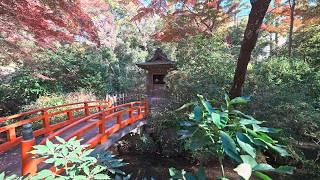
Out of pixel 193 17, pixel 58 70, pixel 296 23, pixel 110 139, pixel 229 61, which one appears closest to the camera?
pixel 110 139

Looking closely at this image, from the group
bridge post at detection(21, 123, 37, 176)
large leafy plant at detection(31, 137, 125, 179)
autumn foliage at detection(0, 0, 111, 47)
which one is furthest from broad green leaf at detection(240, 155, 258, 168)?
autumn foliage at detection(0, 0, 111, 47)

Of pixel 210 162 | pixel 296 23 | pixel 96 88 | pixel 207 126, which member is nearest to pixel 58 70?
pixel 96 88

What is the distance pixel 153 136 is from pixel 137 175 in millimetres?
1989

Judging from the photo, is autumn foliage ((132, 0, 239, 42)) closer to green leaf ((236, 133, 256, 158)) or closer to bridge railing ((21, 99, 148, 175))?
bridge railing ((21, 99, 148, 175))

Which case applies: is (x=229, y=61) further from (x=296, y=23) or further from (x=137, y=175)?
(x=296, y=23)

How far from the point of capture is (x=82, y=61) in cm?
1434

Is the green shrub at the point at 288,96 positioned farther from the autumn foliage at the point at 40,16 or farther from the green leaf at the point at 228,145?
the autumn foliage at the point at 40,16

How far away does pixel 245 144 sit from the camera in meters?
1.35

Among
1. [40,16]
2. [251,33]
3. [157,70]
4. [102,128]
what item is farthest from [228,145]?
[157,70]

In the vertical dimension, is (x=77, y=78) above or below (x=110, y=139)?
above

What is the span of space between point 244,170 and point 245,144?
0.18 metres

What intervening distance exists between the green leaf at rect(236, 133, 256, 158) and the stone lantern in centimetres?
972

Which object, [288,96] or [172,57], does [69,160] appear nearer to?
[288,96]

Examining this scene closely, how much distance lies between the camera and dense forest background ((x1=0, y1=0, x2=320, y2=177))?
6.31 m
